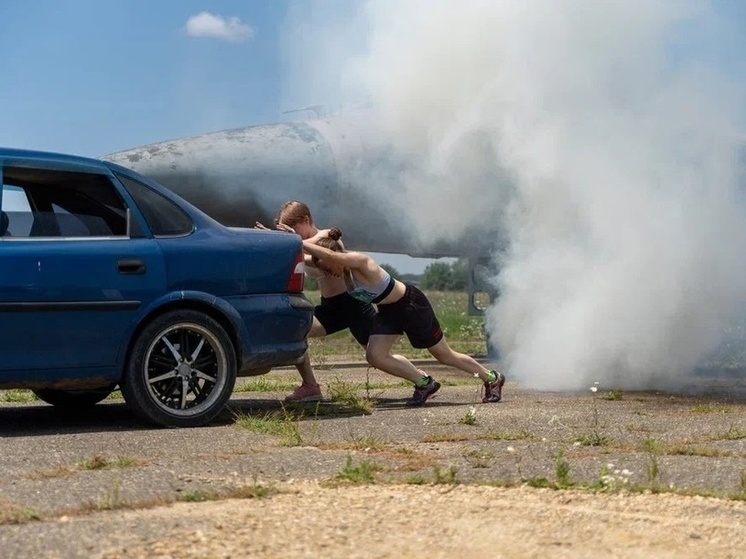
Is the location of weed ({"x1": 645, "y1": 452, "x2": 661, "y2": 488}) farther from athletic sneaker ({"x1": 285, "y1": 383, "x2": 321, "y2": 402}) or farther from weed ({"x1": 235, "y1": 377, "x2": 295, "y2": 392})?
weed ({"x1": 235, "y1": 377, "x2": 295, "y2": 392})

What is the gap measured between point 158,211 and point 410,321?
7.12ft

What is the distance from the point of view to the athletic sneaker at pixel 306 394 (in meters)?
9.27

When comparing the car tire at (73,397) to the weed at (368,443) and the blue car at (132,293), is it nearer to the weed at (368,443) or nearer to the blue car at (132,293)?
the blue car at (132,293)

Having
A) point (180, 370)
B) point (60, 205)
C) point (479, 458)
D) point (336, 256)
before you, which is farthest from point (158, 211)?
point (479, 458)

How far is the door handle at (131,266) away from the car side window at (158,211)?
0.88ft

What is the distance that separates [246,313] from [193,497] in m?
3.01

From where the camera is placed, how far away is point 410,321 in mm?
9164

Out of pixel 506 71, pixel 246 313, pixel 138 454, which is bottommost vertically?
pixel 138 454

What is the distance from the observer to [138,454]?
253 inches

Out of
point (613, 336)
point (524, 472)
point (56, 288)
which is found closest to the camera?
point (524, 472)

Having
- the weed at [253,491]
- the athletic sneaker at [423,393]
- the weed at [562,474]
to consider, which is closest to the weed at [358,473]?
the weed at [253,491]

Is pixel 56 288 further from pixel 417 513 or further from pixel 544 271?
pixel 544 271

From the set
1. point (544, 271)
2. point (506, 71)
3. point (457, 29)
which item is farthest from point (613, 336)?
point (457, 29)

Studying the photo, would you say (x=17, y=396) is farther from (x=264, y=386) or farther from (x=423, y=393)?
(x=423, y=393)
